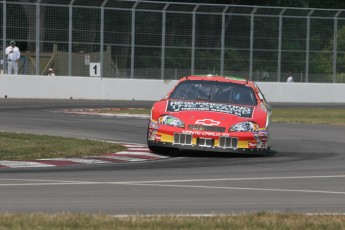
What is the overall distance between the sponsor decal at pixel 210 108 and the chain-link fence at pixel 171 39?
19.4m

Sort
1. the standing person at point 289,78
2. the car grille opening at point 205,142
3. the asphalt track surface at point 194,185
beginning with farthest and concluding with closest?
the standing person at point 289,78
the car grille opening at point 205,142
the asphalt track surface at point 194,185

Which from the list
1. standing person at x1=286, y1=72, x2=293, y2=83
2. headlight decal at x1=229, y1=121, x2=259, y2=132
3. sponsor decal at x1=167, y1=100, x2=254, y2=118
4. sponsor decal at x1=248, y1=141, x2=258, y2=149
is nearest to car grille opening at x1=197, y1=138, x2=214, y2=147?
headlight decal at x1=229, y1=121, x2=259, y2=132

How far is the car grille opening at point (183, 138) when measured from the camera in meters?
15.8

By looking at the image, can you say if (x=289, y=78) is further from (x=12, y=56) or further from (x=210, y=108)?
(x=210, y=108)

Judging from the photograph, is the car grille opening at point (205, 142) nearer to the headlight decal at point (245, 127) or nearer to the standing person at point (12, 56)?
the headlight decal at point (245, 127)

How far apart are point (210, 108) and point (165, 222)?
8154 millimetres

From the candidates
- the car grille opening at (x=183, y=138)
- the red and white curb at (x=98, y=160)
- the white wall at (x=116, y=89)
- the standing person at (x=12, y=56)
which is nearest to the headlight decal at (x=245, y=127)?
the car grille opening at (x=183, y=138)

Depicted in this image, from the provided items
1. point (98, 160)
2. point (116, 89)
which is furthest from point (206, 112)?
point (116, 89)

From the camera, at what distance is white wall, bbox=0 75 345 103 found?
34.5m

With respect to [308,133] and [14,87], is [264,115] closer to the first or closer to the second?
[308,133]

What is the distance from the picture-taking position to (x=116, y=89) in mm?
36625

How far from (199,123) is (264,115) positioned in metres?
1.32

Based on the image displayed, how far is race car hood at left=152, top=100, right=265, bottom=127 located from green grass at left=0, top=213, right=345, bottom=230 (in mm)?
7054

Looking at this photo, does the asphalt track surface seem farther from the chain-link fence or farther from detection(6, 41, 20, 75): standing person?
the chain-link fence
